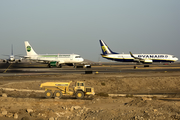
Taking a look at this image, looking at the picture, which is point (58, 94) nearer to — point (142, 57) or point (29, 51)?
point (29, 51)

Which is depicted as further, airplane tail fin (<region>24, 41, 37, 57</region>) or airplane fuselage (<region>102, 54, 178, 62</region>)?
airplane fuselage (<region>102, 54, 178, 62</region>)

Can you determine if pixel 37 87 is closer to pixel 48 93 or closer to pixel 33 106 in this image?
pixel 48 93

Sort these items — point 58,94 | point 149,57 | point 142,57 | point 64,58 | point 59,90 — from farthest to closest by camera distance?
point 142,57, point 149,57, point 64,58, point 59,90, point 58,94

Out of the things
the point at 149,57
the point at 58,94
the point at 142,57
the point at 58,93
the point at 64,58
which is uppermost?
the point at 142,57

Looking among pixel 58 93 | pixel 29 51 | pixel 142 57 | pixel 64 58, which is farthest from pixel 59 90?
pixel 142 57

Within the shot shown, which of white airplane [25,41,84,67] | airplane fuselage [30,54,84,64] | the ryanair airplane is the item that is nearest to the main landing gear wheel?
white airplane [25,41,84,67]

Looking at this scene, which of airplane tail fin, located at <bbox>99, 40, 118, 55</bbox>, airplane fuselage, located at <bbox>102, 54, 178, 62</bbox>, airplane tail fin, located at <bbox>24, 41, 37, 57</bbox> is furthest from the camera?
airplane tail fin, located at <bbox>99, 40, 118, 55</bbox>

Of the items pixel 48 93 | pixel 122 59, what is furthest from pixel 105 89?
pixel 122 59

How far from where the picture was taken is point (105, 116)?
20031 mm

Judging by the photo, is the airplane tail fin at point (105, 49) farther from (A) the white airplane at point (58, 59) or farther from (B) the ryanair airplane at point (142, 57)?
(A) the white airplane at point (58, 59)

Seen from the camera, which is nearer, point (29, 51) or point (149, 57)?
point (29, 51)

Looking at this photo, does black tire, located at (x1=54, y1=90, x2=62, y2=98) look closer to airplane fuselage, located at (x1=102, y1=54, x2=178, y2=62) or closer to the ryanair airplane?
the ryanair airplane

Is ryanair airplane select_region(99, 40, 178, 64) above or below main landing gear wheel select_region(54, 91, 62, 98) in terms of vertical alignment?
above

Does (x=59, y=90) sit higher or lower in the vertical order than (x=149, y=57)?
lower
